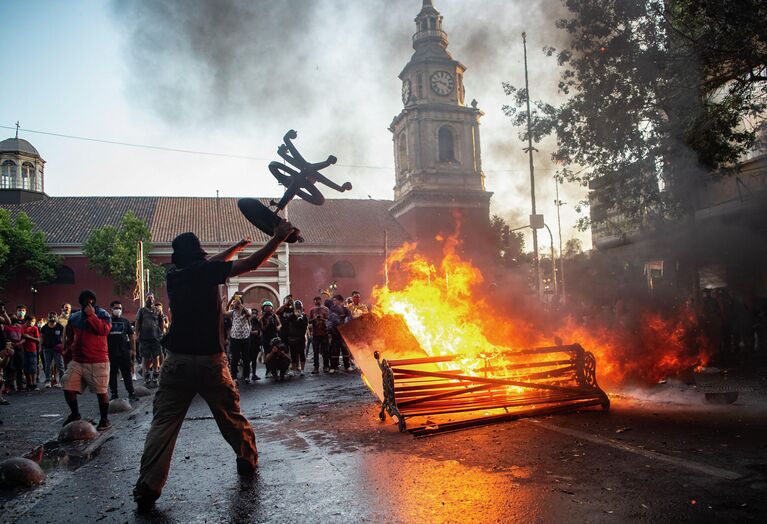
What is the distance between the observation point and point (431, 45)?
3909 centimetres

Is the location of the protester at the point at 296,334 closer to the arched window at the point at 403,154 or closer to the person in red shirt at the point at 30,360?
the person in red shirt at the point at 30,360

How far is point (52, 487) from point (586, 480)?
181 inches

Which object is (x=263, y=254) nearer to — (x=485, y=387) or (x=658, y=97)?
(x=485, y=387)

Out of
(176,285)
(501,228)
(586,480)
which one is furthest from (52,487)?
(501,228)

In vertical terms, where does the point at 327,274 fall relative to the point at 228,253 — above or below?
above

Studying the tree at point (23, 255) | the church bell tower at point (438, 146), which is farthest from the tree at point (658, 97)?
the tree at point (23, 255)

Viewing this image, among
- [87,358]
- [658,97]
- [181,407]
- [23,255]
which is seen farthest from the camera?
[23,255]

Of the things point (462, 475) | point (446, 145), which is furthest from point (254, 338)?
point (446, 145)

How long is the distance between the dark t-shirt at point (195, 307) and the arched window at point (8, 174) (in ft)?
169

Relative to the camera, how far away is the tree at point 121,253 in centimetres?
3316

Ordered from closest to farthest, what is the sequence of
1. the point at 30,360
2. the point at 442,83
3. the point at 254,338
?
the point at 254,338
the point at 30,360
the point at 442,83

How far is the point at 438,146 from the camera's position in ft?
128

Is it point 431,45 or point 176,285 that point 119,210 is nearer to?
point 431,45

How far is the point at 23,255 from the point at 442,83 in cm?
2899
